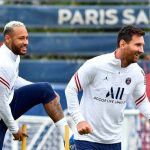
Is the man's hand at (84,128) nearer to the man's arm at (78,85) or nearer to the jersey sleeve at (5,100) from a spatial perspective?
the man's arm at (78,85)

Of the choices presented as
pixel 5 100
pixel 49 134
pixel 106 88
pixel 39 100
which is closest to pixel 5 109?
pixel 5 100

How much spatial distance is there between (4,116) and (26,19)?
8.59 meters

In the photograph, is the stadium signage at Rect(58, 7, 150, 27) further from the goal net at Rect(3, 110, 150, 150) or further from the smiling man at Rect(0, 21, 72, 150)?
the smiling man at Rect(0, 21, 72, 150)

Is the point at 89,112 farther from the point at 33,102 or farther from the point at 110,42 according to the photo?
the point at 110,42

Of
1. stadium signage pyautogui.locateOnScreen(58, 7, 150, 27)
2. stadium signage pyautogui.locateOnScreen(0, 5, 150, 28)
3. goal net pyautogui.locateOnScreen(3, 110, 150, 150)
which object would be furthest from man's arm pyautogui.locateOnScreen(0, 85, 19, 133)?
stadium signage pyautogui.locateOnScreen(58, 7, 150, 27)

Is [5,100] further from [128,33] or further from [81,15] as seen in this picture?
[81,15]

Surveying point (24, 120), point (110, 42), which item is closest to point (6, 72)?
point (24, 120)

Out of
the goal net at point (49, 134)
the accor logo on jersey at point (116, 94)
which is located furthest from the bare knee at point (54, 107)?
the goal net at point (49, 134)

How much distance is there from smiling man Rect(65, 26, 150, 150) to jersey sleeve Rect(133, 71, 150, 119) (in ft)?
0.18

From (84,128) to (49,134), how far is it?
3592mm

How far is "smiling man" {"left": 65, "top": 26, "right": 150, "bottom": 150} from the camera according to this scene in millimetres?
8242

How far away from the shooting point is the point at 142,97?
28.1ft

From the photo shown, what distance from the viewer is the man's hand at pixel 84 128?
7.88m

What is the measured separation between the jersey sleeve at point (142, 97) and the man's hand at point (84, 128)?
763 mm
